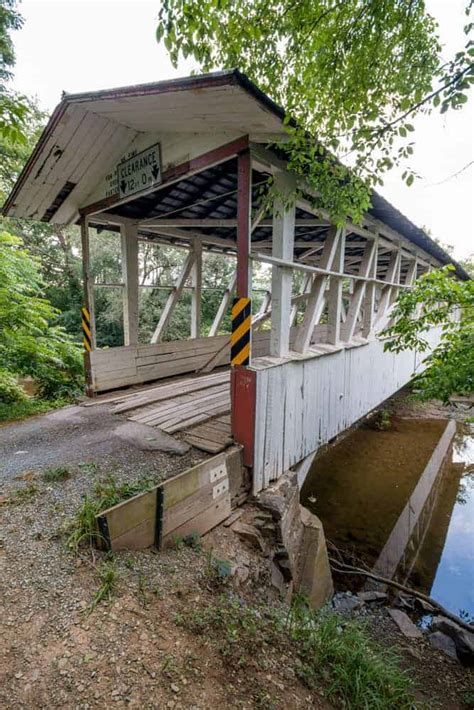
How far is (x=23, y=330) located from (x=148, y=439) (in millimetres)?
3323

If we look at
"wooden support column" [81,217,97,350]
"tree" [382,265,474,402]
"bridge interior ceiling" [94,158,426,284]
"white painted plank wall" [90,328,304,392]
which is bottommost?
"white painted plank wall" [90,328,304,392]

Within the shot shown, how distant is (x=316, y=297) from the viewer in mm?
4043

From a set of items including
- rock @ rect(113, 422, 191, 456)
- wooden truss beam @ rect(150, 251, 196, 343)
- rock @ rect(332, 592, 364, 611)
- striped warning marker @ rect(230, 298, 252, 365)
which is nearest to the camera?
striped warning marker @ rect(230, 298, 252, 365)

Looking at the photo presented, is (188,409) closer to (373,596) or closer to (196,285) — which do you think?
(373,596)

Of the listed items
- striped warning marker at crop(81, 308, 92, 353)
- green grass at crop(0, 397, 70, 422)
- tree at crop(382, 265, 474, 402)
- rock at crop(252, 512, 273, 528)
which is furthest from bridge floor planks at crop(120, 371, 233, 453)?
tree at crop(382, 265, 474, 402)

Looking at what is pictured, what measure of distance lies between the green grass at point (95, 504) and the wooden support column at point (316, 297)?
2169 mm

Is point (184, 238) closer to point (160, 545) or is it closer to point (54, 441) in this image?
point (54, 441)

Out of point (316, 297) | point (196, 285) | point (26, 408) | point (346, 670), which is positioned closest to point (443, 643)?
point (346, 670)

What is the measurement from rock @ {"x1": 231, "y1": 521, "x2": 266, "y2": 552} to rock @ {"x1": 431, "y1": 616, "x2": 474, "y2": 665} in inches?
84.0

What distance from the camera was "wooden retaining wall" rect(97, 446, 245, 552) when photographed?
7.01ft

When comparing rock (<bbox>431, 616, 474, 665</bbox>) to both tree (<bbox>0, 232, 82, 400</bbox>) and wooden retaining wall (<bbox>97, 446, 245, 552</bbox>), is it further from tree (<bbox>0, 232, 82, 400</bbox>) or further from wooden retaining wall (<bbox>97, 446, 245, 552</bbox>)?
tree (<bbox>0, 232, 82, 400</bbox>)

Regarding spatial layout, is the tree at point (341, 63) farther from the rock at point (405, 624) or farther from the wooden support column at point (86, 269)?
the rock at point (405, 624)

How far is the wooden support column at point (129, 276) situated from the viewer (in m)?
5.38

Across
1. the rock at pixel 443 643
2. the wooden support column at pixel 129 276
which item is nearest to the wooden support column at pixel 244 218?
the wooden support column at pixel 129 276
